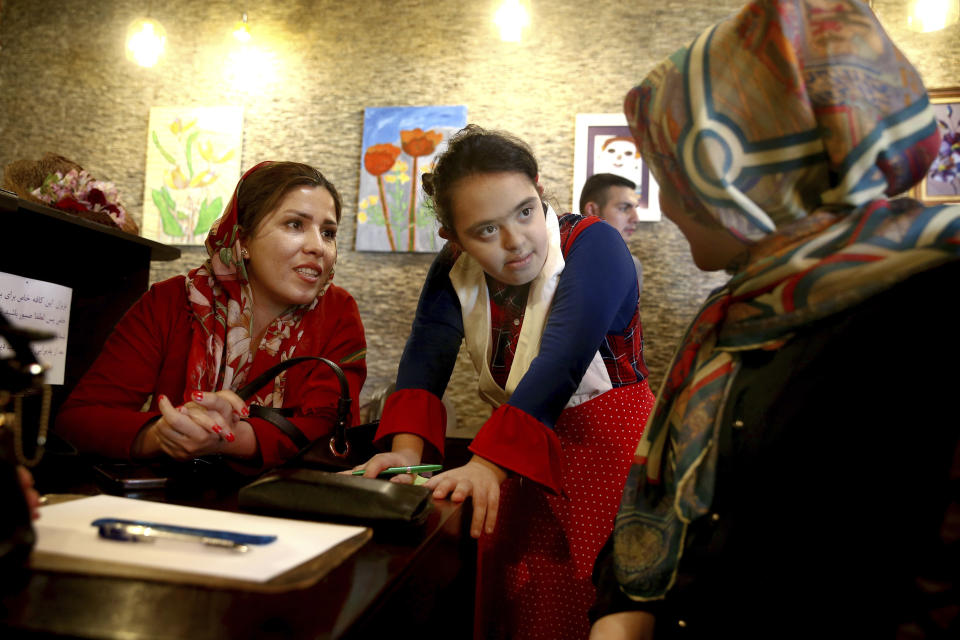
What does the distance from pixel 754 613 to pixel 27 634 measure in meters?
0.60

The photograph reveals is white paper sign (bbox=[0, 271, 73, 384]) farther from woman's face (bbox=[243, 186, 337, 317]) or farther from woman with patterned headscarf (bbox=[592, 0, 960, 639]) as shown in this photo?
woman with patterned headscarf (bbox=[592, 0, 960, 639])

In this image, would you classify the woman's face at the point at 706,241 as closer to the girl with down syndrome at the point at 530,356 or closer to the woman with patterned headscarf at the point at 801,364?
the woman with patterned headscarf at the point at 801,364

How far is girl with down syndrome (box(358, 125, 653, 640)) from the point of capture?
1169 mm

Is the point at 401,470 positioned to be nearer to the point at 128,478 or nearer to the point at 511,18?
the point at 128,478

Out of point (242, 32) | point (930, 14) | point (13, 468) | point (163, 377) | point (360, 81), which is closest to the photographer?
point (13, 468)

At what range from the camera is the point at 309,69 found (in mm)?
3129

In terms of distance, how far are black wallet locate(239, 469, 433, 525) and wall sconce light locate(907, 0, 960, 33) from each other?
291 centimetres

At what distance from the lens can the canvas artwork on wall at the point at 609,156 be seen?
9.25ft

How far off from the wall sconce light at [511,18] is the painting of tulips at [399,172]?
396 millimetres

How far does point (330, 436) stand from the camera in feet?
3.76

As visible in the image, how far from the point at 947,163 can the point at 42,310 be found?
3.18 m

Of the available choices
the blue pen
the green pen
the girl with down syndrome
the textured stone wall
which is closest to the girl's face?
the girl with down syndrome

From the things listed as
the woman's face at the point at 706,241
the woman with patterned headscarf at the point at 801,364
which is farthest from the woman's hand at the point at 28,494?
the woman's face at the point at 706,241

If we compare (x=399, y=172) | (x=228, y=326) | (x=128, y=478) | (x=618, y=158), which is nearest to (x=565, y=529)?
(x=128, y=478)
